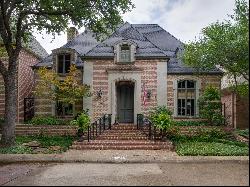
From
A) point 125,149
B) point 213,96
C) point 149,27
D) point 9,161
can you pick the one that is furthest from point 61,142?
point 149,27

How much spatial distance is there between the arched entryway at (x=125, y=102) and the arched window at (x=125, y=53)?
1.48 metres

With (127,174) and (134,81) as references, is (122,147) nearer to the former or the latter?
(127,174)

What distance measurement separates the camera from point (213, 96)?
2128cm

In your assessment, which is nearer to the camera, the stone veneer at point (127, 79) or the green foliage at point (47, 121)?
the green foliage at point (47, 121)

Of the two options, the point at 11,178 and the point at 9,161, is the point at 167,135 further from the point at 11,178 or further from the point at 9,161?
the point at 11,178

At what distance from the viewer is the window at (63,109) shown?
2353 cm

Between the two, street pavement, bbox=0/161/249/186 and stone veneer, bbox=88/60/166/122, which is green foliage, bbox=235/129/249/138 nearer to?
stone veneer, bbox=88/60/166/122

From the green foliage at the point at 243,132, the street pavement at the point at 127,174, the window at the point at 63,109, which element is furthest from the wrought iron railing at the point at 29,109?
the green foliage at the point at 243,132

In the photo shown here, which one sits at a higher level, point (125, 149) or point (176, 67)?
point (176, 67)

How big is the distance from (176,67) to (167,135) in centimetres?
524

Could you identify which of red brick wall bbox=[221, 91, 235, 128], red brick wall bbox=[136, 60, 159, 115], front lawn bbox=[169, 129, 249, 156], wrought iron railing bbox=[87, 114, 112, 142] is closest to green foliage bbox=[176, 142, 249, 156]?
front lawn bbox=[169, 129, 249, 156]

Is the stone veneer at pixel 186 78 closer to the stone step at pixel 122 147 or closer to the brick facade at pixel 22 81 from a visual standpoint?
the stone step at pixel 122 147

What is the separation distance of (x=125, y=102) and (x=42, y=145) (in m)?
7.35

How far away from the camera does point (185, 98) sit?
898 inches
